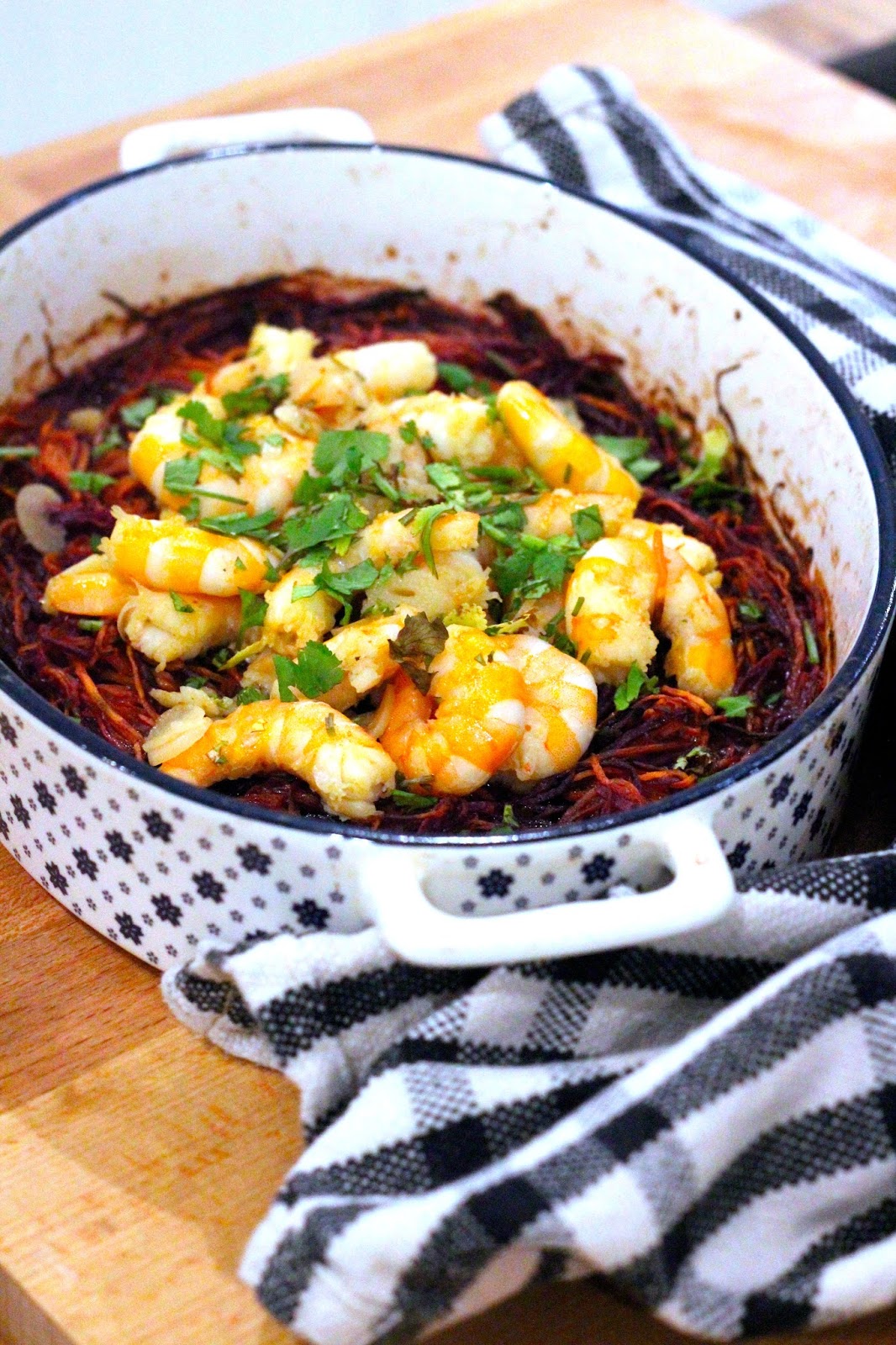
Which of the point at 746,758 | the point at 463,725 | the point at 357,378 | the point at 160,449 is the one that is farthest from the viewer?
the point at 357,378

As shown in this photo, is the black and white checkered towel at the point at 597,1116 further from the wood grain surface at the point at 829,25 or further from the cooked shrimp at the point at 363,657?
the wood grain surface at the point at 829,25

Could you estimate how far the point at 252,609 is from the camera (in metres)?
1.61

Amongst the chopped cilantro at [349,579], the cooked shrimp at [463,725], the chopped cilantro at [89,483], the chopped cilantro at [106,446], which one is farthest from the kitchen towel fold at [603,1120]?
the chopped cilantro at [106,446]

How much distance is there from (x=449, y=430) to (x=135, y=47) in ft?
9.32

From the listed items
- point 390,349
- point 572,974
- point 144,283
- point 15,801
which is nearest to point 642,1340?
point 572,974

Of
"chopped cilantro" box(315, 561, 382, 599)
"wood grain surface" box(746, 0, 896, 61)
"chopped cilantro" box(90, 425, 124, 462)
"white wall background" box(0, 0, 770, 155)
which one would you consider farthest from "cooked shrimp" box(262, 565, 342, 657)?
"wood grain surface" box(746, 0, 896, 61)

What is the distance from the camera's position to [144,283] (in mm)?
2176

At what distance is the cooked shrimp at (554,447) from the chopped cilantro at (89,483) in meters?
0.50

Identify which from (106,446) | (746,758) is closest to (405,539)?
(746,758)

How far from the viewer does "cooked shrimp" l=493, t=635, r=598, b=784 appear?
58.7 inches

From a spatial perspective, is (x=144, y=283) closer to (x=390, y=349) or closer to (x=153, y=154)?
(x=153, y=154)

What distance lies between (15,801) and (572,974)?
56 centimetres

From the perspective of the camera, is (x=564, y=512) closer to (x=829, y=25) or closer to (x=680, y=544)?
(x=680, y=544)

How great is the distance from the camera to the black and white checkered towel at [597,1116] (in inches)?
44.6
